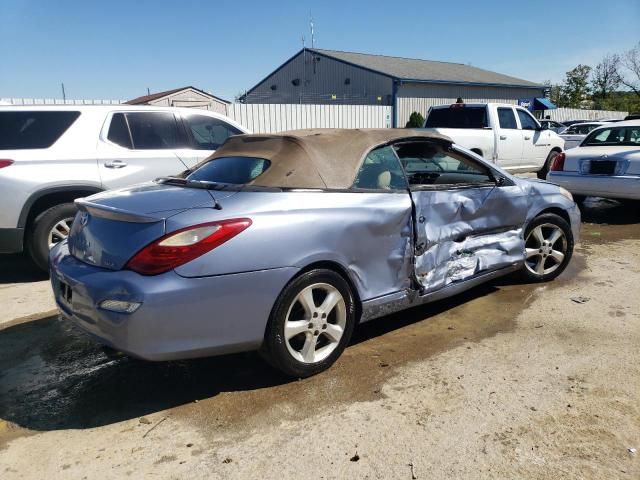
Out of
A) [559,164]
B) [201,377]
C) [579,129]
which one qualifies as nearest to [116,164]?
[201,377]

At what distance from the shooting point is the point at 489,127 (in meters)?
11.5

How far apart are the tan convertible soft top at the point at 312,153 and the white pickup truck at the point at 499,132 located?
7.32m

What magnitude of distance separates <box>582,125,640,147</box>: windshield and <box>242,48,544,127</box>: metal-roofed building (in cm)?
1957

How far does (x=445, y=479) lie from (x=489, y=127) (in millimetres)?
10171

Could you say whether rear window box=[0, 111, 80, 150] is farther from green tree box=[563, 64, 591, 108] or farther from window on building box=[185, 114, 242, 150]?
green tree box=[563, 64, 591, 108]

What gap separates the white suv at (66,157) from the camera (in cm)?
546

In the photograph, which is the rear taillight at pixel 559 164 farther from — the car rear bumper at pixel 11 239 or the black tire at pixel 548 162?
the car rear bumper at pixel 11 239

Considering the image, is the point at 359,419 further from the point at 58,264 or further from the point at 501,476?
the point at 58,264

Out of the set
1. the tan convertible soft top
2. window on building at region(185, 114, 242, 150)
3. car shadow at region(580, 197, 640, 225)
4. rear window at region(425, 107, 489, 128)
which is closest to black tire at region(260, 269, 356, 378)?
the tan convertible soft top

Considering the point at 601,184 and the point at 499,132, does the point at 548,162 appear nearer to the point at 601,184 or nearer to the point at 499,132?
the point at 499,132

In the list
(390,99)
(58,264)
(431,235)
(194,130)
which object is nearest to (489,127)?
(194,130)

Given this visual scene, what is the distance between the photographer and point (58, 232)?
18.9 ft

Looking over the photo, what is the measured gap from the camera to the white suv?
5457mm

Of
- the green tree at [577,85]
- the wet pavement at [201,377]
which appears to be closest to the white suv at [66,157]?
the wet pavement at [201,377]
